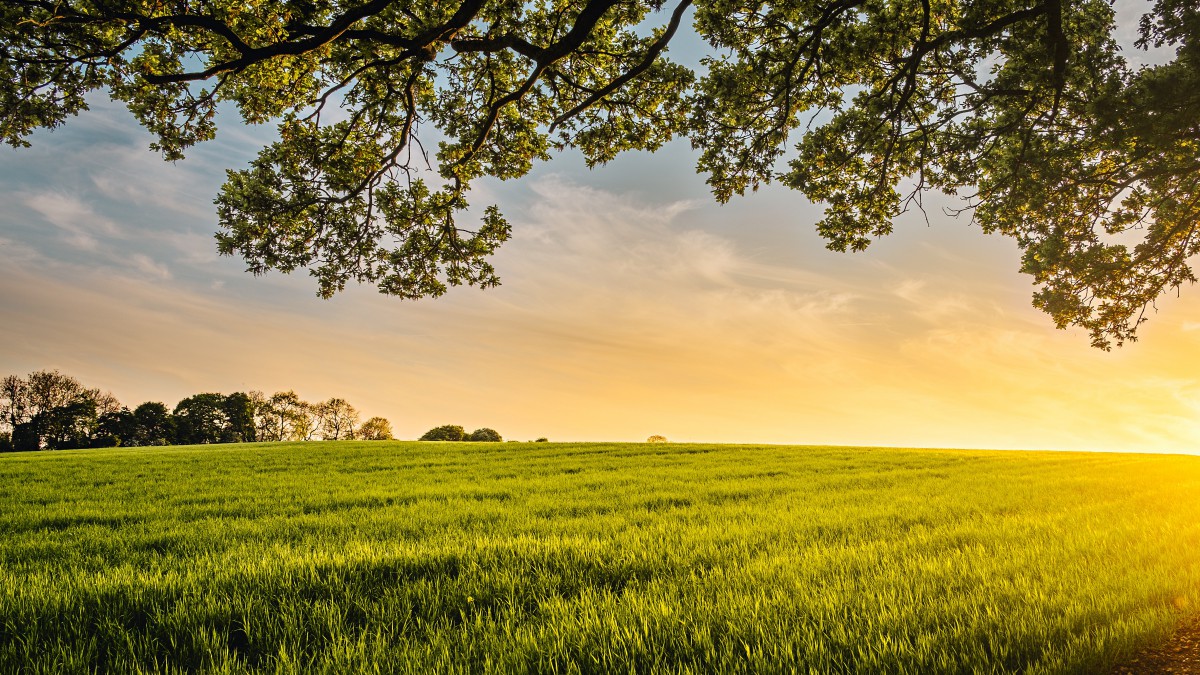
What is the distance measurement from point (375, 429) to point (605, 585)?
114m

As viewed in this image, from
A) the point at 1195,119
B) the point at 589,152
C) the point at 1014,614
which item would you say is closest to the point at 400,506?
the point at 589,152

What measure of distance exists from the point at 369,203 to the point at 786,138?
1046 centimetres

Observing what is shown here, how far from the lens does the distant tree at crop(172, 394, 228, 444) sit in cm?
9262

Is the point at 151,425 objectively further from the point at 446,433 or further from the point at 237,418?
the point at 446,433

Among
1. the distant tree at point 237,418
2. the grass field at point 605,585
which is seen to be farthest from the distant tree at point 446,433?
the grass field at point 605,585

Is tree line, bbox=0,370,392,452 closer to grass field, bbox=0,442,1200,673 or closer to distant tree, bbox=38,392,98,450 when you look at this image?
distant tree, bbox=38,392,98,450

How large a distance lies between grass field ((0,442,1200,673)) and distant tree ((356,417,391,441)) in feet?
333

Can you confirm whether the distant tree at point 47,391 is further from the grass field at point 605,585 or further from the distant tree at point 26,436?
the grass field at point 605,585

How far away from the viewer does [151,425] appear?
90000 millimetres

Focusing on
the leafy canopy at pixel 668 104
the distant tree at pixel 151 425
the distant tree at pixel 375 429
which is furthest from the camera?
the distant tree at pixel 375 429

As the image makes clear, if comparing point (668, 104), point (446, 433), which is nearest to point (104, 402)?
point (446, 433)

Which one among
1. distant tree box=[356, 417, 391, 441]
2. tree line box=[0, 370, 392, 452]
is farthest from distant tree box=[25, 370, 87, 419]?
distant tree box=[356, 417, 391, 441]

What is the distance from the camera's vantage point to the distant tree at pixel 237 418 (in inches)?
3748

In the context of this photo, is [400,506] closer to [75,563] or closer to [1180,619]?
[75,563]
